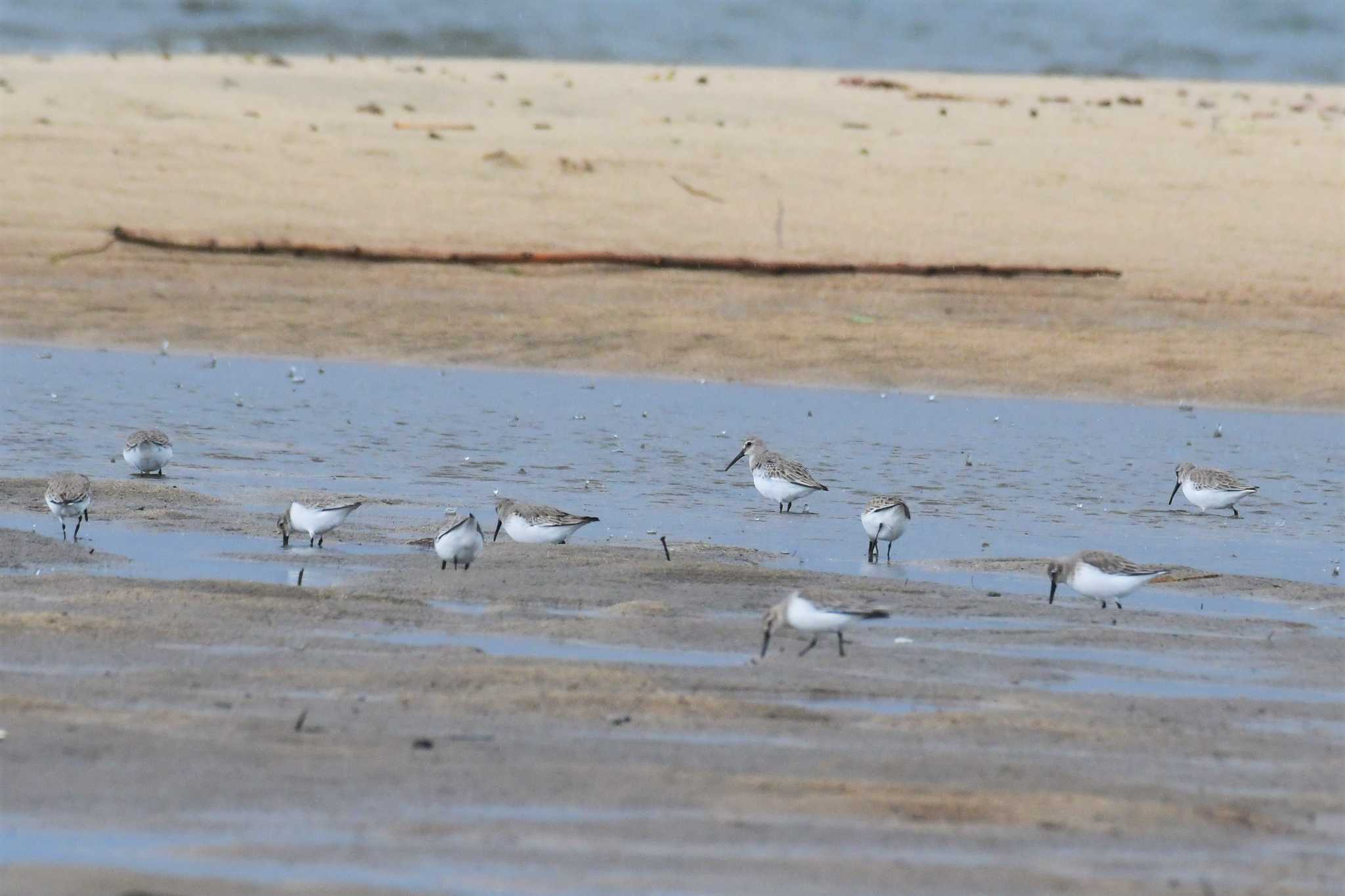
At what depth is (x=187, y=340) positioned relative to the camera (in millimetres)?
21000

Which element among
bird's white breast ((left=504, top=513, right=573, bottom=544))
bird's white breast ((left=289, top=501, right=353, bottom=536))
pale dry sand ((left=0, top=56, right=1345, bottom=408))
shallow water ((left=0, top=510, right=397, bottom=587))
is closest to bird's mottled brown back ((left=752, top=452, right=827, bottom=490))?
bird's white breast ((left=504, top=513, right=573, bottom=544))

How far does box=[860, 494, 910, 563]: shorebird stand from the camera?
37.1 feet

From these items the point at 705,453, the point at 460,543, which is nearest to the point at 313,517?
the point at 460,543

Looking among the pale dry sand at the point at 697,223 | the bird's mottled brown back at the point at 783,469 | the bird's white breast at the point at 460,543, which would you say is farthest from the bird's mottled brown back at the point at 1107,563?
the pale dry sand at the point at 697,223

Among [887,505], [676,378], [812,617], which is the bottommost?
[812,617]

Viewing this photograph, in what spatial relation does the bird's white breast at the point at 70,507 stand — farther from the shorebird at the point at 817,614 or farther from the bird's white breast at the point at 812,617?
the bird's white breast at the point at 812,617

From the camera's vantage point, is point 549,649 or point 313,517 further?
point 313,517

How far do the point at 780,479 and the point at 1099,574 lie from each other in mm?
3389

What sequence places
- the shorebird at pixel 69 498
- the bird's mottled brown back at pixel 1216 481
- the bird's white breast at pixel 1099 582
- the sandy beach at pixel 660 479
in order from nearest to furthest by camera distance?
1. the sandy beach at pixel 660 479
2. the bird's white breast at pixel 1099 582
3. the shorebird at pixel 69 498
4. the bird's mottled brown back at pixel 1216 481

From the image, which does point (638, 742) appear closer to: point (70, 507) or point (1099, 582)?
point (1099, 582)

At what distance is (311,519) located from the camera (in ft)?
35.8

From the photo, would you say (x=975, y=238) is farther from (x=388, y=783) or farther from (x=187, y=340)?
(x=388, y=783)

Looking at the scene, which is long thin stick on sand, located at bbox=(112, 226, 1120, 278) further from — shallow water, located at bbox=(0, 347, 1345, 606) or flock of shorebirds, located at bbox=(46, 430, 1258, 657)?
flock of shorebirds, located at bbox=(46, 430, 1258, 657)

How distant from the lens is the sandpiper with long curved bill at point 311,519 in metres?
10.9
